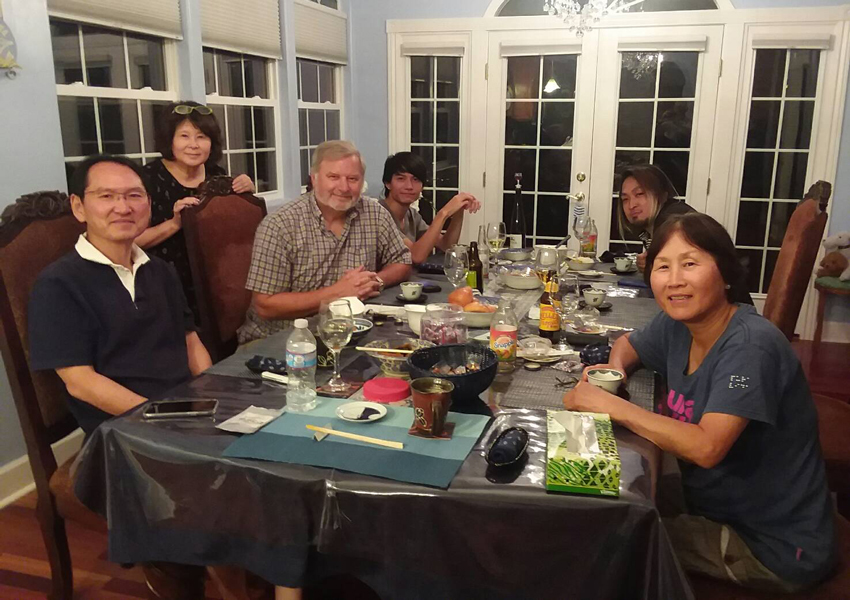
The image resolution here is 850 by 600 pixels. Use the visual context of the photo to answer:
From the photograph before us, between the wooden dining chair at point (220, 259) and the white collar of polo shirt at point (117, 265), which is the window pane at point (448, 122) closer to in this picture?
the wooden dining chair at point (220, 259)

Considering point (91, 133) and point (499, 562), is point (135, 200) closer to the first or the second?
point (499, 562)

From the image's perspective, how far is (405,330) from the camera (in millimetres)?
2023

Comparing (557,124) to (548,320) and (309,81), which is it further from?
(548,320)

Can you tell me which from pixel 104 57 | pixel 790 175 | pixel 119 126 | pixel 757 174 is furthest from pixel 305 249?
pixel 790 175

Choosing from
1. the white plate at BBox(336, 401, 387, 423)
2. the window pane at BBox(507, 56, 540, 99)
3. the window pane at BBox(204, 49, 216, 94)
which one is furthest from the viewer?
the window pane at BBox(507, 56, 540, 99)

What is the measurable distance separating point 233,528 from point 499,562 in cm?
48

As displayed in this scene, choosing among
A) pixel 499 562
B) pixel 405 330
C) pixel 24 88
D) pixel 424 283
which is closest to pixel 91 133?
pixel 24 88

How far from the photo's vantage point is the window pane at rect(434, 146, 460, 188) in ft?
16.7

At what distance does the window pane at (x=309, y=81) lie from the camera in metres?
4.71

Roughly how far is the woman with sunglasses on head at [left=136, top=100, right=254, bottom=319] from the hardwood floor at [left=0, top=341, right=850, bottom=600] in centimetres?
96

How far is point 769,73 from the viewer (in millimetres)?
4414

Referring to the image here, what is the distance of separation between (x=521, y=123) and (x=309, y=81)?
155 centimetres

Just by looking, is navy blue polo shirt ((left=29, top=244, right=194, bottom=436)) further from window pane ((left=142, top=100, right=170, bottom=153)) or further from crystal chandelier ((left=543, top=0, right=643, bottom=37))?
crystal chandelier ((left=543, top=0, right=643, bottom=37))

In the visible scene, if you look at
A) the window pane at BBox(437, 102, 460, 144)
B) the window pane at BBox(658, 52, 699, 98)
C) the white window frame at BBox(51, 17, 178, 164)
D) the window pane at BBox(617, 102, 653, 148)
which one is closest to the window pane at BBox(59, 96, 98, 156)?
the white window frame at BBox(51, 17, 178, 164)
